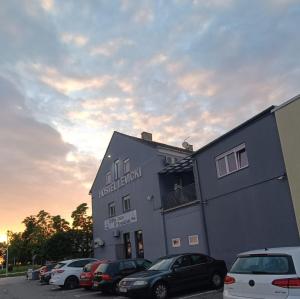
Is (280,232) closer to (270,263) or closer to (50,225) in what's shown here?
(270,263)

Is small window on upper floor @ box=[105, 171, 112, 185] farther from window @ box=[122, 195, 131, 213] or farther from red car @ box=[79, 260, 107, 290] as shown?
red car @ box=[79, 260, 107, 290]

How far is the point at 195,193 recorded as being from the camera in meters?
20.4

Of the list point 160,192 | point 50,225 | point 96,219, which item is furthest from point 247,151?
point 50,225

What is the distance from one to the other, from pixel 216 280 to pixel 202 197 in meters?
5.48

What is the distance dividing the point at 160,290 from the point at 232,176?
643 cm

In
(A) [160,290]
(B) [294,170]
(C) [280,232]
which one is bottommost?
(A) [160,290]

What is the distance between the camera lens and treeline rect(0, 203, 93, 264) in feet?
123

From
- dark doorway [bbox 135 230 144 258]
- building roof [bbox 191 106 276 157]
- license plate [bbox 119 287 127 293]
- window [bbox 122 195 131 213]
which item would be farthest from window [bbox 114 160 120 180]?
license plate [bbox 119 287 127 293]

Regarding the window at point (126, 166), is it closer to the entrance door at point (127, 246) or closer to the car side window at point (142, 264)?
the entrance door at point (127, 246)

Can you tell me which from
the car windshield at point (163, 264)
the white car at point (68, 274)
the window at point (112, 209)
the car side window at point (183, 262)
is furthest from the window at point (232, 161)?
the window at point (112, 209)

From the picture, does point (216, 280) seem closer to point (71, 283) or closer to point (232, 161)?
point (232, 161)

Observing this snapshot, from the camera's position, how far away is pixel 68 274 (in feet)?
65.5

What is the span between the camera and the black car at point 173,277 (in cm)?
1252

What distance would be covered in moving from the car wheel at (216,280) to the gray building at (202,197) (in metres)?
2.20
